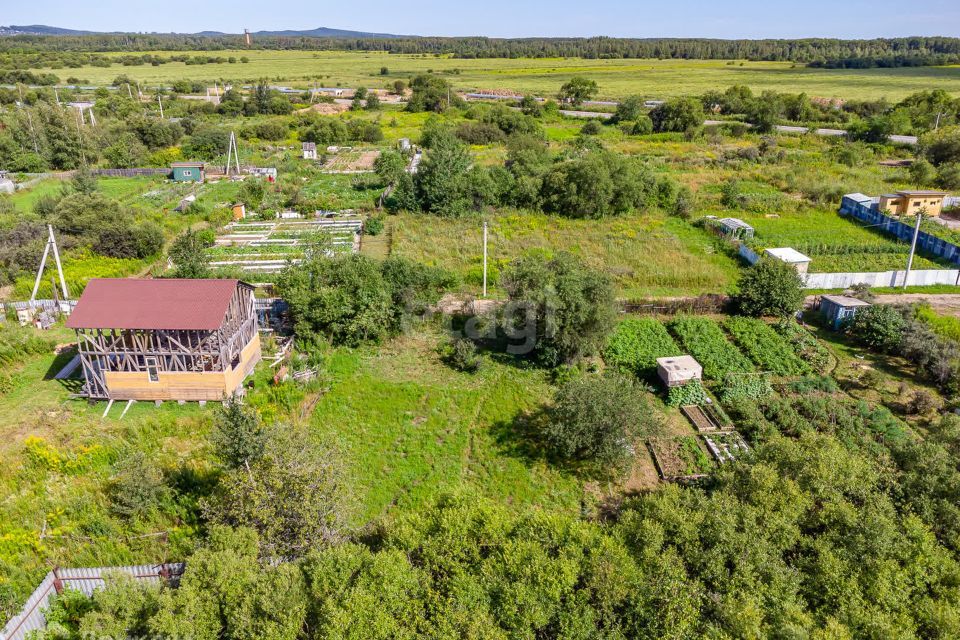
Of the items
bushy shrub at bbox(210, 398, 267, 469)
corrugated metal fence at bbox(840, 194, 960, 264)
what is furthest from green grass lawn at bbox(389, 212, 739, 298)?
bushy shrub at bbox(210, 398, 267, 469)

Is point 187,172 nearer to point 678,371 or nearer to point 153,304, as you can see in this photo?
point 153,304

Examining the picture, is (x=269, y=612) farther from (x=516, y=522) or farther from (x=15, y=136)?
(x=15, y=136)

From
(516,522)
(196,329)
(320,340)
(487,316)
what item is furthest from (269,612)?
(487,316)

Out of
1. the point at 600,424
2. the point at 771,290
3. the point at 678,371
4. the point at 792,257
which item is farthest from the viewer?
the point at 792,257

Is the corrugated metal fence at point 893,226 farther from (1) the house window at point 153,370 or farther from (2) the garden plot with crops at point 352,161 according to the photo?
(1) the house window at point 153,370

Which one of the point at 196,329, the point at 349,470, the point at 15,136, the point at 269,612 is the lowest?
the point at 349,470

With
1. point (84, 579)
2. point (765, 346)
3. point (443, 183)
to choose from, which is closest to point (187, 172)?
point (443, 183)
